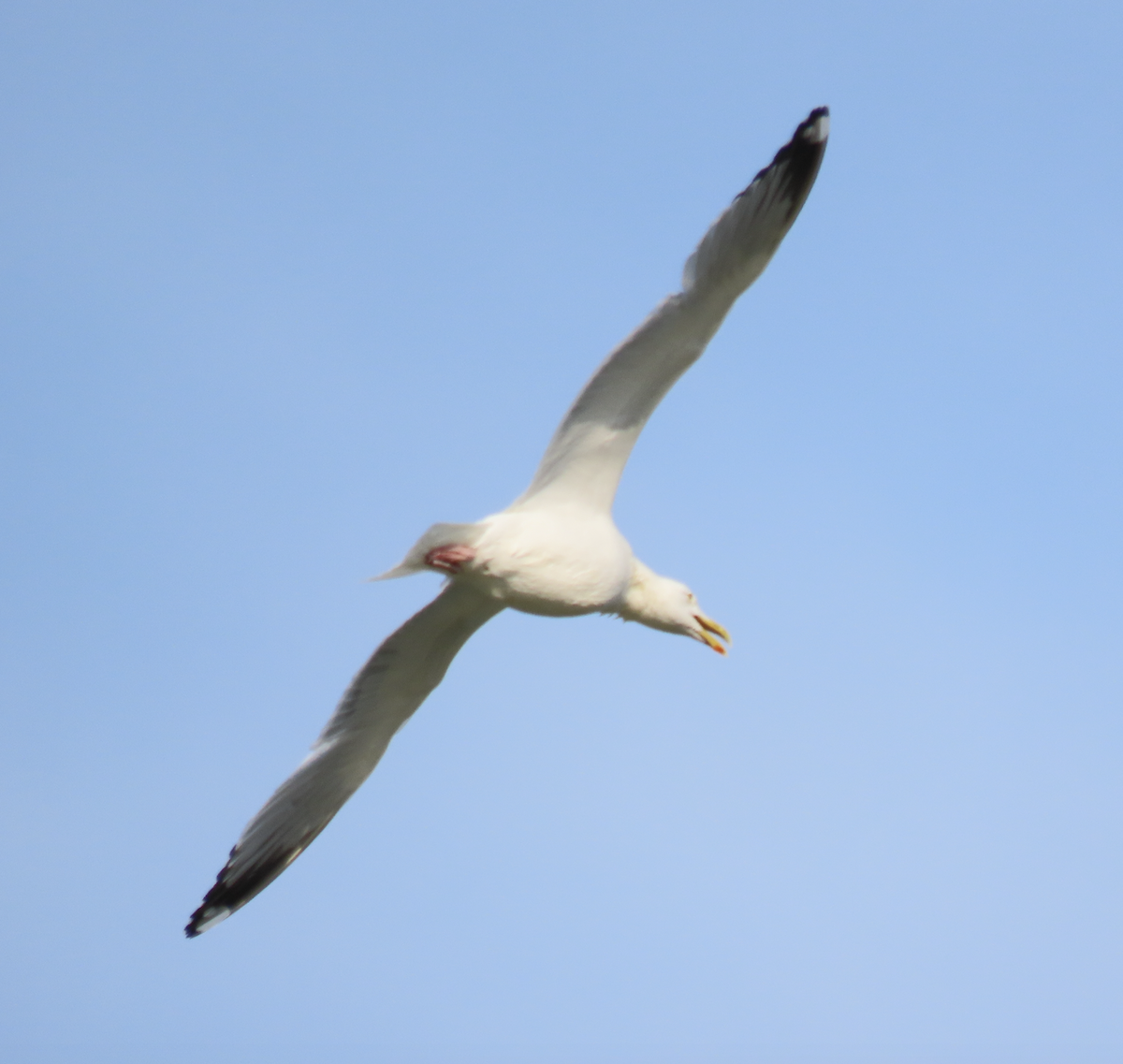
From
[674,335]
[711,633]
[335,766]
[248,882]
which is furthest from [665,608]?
[248,882]

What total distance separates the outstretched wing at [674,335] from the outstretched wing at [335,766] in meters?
1.20

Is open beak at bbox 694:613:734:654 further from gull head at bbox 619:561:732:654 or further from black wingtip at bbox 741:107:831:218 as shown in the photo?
black wingtip at bbox 741:107:831:218

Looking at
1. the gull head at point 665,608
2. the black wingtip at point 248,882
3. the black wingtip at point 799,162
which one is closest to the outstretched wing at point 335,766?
the black wingtip at point 248,882

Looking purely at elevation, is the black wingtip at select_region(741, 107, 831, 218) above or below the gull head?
above

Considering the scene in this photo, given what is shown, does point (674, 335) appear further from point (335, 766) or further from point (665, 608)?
point (335, 766)

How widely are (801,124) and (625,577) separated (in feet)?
8.82

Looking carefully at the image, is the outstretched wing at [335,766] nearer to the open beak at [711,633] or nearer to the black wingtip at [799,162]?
the open beak at [711,633]

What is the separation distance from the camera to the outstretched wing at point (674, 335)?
733cm

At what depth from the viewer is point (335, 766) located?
9117 millimetres

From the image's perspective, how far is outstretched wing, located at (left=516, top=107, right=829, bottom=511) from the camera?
7.33 meters

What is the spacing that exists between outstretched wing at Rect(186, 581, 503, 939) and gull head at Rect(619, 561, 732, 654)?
34.6 inches

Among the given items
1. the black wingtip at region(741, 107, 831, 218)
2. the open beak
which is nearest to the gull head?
the open beak

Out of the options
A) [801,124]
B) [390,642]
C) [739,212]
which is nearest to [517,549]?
[390,642]

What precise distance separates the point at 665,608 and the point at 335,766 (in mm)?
2384
